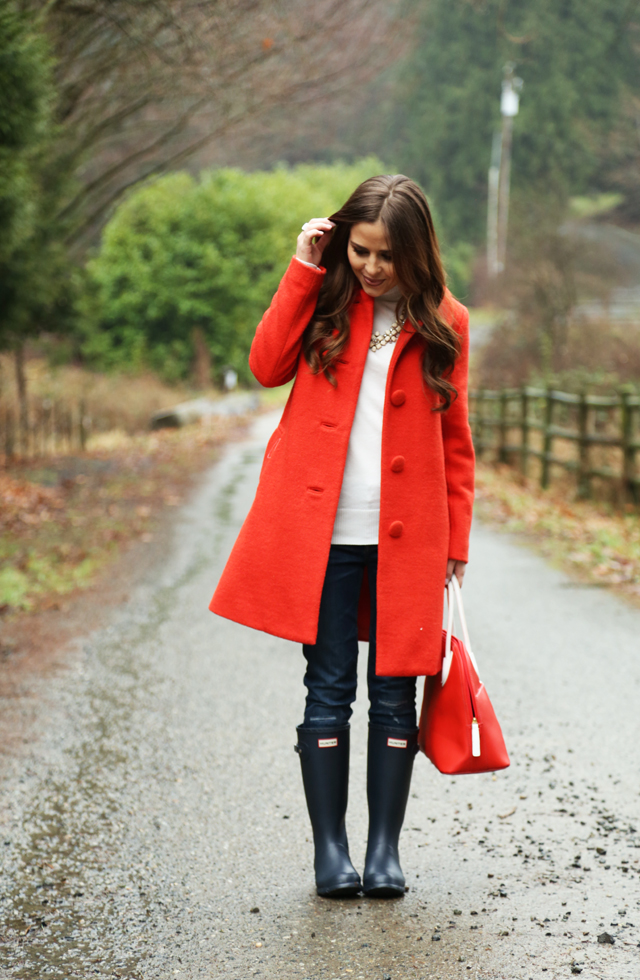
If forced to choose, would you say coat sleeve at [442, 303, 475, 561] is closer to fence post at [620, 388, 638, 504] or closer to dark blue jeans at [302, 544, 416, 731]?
dark blue jeans at [302, 544, 416, 731]

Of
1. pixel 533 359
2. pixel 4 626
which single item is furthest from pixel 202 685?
pixel 533 359

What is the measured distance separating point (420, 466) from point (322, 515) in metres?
0.29

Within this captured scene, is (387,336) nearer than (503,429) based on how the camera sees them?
Yes

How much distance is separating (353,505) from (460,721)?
62cm

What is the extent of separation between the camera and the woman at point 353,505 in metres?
2.66

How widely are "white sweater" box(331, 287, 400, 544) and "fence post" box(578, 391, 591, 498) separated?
27.4ft

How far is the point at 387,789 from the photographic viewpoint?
9.07 feet

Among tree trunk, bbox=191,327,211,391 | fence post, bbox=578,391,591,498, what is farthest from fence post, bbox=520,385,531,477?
tree trunk, bbox=191,327,211,391

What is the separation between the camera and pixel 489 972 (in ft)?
7.55

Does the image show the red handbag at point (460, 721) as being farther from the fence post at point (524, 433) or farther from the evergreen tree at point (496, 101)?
the evergreen tree at point (496, 101)

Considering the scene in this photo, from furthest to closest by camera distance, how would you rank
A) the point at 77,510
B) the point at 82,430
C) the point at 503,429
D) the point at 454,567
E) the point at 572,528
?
the point at 82,430 → the point at 503,429 → the point at 77,510 → the point at 572,528 → the point at 454,567

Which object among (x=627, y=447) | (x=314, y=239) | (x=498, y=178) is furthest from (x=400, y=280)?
(x=498, y=178)

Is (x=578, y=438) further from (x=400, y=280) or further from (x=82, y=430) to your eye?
(x=82, y=430)

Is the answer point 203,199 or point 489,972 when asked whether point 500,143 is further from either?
point 489,972
